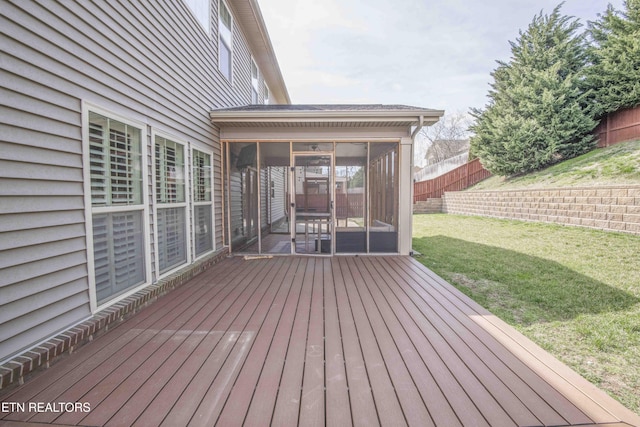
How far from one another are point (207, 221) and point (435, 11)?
8.23 metres

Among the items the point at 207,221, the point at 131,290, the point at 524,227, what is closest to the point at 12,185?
the point at 131,290

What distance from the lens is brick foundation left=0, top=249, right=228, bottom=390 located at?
1.64m

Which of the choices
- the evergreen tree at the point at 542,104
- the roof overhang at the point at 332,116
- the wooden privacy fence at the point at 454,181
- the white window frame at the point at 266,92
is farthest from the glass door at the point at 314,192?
the wooden privacy fence at the point at 454,181

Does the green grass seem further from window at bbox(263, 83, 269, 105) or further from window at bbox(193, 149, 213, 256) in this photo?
window at bbox(263, 83, 269, 105)

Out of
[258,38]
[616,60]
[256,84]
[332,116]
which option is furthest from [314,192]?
[616,60]

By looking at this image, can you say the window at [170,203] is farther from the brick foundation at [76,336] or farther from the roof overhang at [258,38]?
the roof overhang at [258,38]

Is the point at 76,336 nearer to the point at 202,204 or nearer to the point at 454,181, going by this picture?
the point at 202,204

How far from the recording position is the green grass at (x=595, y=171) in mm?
6629

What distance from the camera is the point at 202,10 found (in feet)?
14.7

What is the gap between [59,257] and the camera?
2.00 metres

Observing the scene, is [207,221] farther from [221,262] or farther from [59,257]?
[59,257]

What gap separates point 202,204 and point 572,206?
8095 mm

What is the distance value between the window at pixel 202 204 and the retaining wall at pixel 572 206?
767 cm

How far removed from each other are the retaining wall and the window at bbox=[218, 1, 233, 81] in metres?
8.04
